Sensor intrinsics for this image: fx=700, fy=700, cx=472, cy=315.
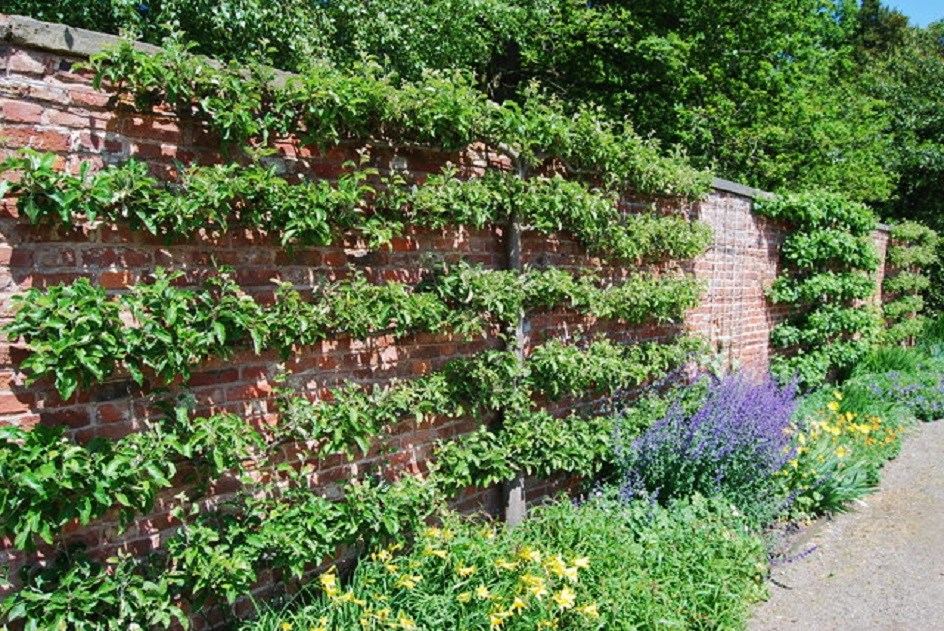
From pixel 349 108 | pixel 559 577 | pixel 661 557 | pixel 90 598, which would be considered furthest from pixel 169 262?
pixel 661 557

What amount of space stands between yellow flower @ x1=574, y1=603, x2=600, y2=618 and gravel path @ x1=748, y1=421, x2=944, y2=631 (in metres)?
1.11

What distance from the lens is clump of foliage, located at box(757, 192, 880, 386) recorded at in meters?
7.95

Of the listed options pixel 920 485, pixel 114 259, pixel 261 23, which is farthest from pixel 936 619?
pixel 261 23

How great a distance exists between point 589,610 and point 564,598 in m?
0.16

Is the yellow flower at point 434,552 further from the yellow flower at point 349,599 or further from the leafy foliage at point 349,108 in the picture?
the leafy foliage at point 349,108

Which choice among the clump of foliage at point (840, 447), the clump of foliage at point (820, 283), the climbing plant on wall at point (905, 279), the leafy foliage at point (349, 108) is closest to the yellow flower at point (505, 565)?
the leafy foliage at point (349, 108)

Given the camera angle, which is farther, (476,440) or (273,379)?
(476,440)

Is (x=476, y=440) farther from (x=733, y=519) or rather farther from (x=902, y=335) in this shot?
(x=902, y=335)

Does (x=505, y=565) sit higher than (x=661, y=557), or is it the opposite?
(x=505, y=565)

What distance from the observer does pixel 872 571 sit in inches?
170

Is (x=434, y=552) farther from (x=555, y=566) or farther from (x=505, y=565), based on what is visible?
(x=555, y=566)

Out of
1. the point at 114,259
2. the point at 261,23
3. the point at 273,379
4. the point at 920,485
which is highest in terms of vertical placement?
the point at 261,23

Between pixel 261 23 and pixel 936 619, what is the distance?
810 centimetres

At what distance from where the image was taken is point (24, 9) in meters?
7.68
